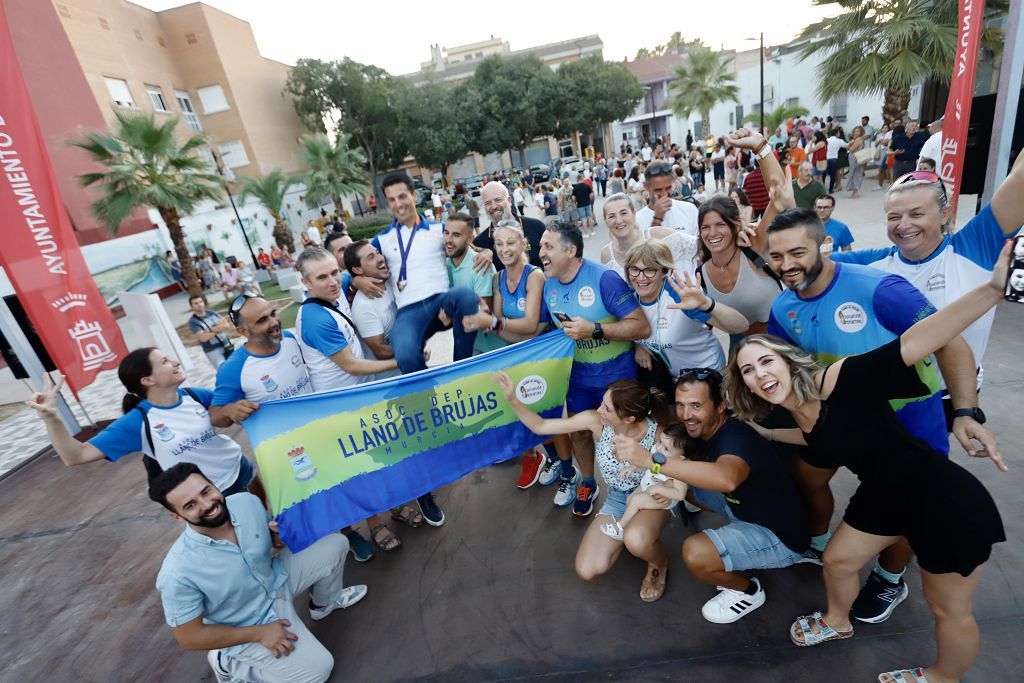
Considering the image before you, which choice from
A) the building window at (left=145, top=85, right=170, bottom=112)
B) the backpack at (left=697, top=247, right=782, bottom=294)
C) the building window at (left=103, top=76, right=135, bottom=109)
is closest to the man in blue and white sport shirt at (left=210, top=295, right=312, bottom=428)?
the backpack at (left=697, top=247, right=782, bottom=294)

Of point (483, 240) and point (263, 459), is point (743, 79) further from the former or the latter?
point (263, 459)

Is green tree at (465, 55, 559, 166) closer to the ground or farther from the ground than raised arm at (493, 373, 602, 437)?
farther from the ground

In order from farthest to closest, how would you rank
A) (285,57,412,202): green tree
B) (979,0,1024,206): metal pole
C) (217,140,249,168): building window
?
(285,57,412,202): green tree → (217,140,249,168): building window → (979,0,1024,206): metal pole

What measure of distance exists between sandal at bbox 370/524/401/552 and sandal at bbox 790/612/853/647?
2693mm

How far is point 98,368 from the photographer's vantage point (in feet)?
21.4

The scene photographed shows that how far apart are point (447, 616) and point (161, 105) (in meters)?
29.9

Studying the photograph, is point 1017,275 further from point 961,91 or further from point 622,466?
point 961,91

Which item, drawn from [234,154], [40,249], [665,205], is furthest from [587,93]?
[40,249]

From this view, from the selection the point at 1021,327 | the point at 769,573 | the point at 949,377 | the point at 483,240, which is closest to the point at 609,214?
the point at 483,240

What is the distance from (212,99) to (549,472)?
31.0 m

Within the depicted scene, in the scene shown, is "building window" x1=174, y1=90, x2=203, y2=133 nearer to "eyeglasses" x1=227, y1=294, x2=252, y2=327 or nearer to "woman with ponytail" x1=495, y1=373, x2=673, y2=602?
"eyeglasses" x1=227, y1=294, x2=252, y2=327

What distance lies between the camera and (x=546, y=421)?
333 centimetres

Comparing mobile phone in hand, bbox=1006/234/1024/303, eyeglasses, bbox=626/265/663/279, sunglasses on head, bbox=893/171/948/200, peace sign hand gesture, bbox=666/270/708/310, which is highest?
sunglasses on head, bbox=893/171/948/200

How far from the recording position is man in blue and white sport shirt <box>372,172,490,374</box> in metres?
3.62
